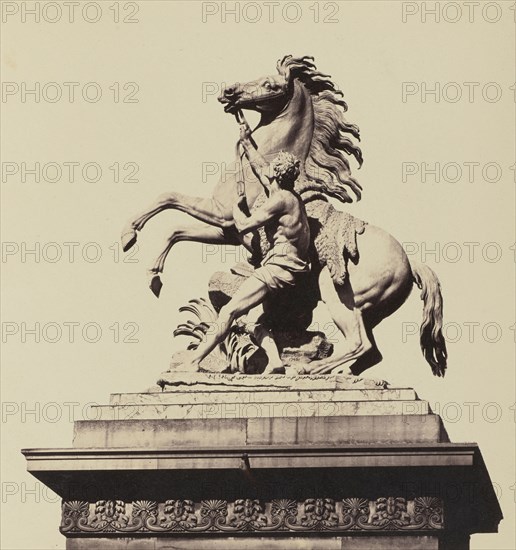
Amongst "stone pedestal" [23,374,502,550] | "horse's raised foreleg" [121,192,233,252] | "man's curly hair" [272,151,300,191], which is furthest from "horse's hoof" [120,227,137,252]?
"stone pedestal" [23,374,502,550]

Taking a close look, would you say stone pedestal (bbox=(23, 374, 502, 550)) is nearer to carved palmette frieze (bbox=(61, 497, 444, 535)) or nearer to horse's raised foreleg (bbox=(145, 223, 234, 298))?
carved palmette frieze (bbox=(61, 497, 444, 535))

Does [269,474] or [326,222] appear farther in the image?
[326,222]

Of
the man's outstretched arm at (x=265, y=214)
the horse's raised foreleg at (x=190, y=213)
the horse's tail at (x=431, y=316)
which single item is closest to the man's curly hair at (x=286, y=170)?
the man's outstretched arm at (x=265, y=214)

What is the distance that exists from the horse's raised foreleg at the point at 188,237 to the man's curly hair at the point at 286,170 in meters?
1.42

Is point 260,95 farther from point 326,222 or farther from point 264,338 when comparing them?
point 264,338

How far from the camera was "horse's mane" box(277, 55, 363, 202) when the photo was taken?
37188 mm

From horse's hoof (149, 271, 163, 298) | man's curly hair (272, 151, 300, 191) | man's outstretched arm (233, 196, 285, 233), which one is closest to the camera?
man's outstretched arm (233, 196, 285, 233)

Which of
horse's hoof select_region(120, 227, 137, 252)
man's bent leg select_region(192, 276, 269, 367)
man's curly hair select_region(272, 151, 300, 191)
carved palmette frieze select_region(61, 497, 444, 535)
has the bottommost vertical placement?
carved palmette frieze select_region(61, 497, 444, 535)

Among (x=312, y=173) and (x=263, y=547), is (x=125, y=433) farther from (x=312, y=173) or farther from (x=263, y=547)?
(x=312, y=173)

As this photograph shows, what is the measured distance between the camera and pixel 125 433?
35.2 m

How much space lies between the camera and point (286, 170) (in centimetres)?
3597

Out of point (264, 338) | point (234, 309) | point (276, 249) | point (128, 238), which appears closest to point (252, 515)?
point (264, 338)

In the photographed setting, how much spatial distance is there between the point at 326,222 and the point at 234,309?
1.79m

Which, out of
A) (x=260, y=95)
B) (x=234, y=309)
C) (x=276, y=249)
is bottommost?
(x=234, y=309)
